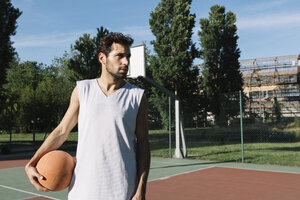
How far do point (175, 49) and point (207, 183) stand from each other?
1601 cm

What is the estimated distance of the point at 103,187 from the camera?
1.71 meters

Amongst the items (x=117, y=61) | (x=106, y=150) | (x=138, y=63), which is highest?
(x=138, y=63)

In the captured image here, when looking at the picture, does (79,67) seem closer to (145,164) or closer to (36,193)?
(36,193)

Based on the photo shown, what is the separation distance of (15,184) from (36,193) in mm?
1384

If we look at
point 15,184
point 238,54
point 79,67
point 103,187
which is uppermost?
point 238,54

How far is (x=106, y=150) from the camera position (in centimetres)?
173

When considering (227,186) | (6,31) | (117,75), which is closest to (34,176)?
(117,75)

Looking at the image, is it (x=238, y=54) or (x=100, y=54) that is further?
(x=238, y=54)

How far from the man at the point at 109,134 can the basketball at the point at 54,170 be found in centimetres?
4

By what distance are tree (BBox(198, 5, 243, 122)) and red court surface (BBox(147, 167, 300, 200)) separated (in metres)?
16.0

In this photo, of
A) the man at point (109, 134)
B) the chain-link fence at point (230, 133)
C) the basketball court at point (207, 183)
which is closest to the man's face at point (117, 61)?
the man at point (109, 134)

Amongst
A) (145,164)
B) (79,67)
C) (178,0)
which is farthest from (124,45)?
(178,0)

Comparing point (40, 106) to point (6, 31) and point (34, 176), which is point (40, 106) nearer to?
point (6, 31)

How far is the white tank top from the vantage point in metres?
1.72
